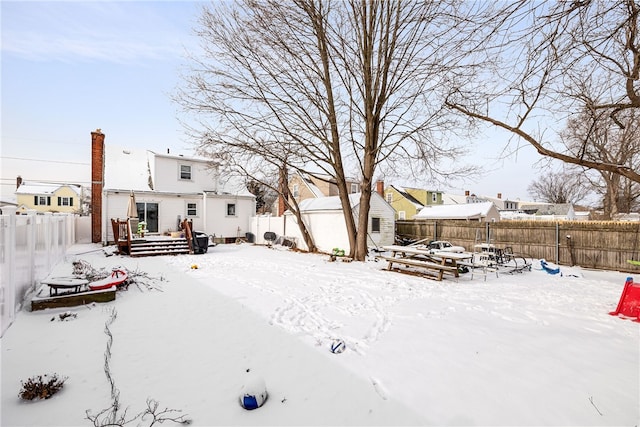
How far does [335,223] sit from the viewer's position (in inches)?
587

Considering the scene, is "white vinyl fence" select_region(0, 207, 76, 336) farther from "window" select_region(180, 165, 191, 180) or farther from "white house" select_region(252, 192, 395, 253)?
"window" select_region(180, 165, 191, 180)

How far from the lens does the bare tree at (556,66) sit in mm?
3312

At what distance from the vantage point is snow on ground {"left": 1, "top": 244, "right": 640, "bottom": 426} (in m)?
2.50

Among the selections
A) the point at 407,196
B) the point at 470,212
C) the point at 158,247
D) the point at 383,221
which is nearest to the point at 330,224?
the point at 383,221

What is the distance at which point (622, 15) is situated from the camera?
3750 millimetres

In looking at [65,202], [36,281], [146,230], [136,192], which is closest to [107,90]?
[136,192]

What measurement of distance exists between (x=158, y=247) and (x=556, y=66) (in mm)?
14704

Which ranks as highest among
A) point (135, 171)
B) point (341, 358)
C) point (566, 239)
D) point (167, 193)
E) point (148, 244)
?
point (135, 171)

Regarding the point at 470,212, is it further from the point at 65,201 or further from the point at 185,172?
the point at 65,201

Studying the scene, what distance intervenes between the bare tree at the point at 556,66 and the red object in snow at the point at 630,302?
2418 millimetres

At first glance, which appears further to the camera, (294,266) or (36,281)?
(294,266)

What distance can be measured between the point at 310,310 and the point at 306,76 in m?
10.0

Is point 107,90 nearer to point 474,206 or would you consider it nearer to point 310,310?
point 310,310

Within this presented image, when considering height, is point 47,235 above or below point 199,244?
above
